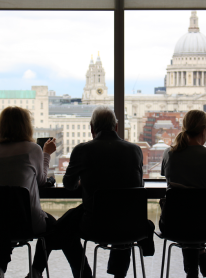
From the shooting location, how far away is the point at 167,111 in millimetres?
3348

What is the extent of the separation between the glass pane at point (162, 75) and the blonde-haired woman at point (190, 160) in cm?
135

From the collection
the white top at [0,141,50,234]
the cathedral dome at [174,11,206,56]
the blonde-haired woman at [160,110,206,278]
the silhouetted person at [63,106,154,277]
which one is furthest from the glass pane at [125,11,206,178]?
the white top at [0,141,50,234]

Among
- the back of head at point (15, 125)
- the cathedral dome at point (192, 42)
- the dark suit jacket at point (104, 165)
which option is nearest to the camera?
the dark suit jacket at point (104, 165)

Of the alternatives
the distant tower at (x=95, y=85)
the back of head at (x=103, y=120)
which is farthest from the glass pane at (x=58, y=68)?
the back of head at (x=103, y=120)

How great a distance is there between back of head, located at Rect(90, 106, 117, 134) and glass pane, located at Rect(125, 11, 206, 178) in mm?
1382

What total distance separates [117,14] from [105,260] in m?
2.41

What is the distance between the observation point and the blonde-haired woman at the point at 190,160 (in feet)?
5.92

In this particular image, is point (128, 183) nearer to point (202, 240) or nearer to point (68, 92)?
point (202, 240)

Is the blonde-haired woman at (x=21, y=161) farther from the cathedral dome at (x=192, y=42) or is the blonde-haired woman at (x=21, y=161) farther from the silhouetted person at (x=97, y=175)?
the cathedral dome at (x=192, y=42)

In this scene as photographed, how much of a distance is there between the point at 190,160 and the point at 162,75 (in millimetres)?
1724

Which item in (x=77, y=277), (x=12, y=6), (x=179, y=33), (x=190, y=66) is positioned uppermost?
(x=12, y=6)

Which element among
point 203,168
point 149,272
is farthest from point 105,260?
point 203,168

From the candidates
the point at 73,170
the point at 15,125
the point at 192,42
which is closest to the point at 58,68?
the point at 192,42

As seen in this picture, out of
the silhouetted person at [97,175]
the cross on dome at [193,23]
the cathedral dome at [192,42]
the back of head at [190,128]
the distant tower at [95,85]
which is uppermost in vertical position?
the cross on dome at [193,23]
